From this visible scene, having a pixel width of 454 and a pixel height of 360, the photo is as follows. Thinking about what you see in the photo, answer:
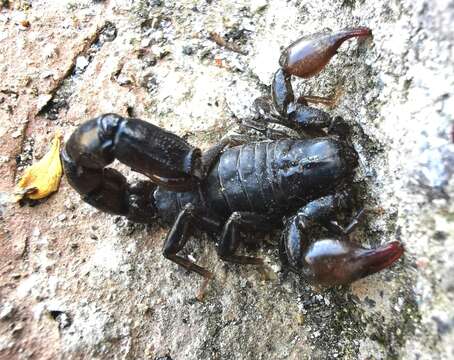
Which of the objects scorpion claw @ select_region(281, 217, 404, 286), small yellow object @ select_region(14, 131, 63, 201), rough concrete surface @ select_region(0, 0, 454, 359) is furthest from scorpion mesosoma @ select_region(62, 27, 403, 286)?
small yellow object @ select_region(14, 131, 63, 201)

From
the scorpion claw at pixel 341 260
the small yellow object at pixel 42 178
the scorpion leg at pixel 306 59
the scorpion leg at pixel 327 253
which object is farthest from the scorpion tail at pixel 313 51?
the small yellow object at pixel 42 178

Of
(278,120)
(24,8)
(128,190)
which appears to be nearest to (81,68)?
(24,8)

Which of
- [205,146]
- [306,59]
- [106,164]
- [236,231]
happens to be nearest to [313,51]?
[306,59]

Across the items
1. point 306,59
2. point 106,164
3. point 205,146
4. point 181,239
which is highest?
point 306,59

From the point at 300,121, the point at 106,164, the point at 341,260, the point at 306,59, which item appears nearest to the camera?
the point at 341,260

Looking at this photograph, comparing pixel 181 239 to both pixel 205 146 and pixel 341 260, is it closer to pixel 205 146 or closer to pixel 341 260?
pixel 205 146

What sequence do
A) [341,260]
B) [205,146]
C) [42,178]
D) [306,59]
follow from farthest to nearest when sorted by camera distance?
[205,146]
[42,178]
[306,59]
[341,260]
